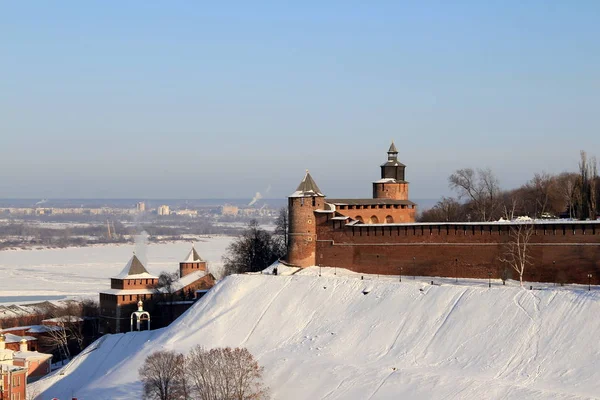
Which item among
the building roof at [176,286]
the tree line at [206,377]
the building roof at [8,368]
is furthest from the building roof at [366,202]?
the building roof at [8,368]

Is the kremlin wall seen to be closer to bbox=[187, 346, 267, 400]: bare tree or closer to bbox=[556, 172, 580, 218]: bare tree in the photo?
bbox=[556, 172, 580, 218]: bare tree

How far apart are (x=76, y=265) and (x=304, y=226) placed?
257ft

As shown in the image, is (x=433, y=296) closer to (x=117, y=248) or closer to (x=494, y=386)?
(x=494, y=386)

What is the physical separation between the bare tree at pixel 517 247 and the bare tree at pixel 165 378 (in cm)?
1559

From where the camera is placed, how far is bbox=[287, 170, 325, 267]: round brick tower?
1940 inches

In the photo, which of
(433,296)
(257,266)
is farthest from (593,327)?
(257,266)

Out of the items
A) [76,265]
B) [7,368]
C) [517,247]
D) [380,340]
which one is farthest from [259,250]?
[76,265]

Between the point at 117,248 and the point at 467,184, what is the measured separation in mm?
102542

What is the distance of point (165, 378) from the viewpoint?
36.7m

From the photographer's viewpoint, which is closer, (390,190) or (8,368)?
(8,368)

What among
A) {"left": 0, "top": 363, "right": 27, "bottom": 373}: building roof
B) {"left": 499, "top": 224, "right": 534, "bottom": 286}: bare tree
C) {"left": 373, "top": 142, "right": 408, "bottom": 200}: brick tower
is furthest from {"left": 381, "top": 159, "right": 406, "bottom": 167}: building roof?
{"left": 0, "top": 363, "right": 27, "bottom": 373}: building roof

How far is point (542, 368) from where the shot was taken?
3338cm

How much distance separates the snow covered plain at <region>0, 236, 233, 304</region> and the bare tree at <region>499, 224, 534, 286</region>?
3617 centimetres

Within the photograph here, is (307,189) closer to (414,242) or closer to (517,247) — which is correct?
(414,242)
